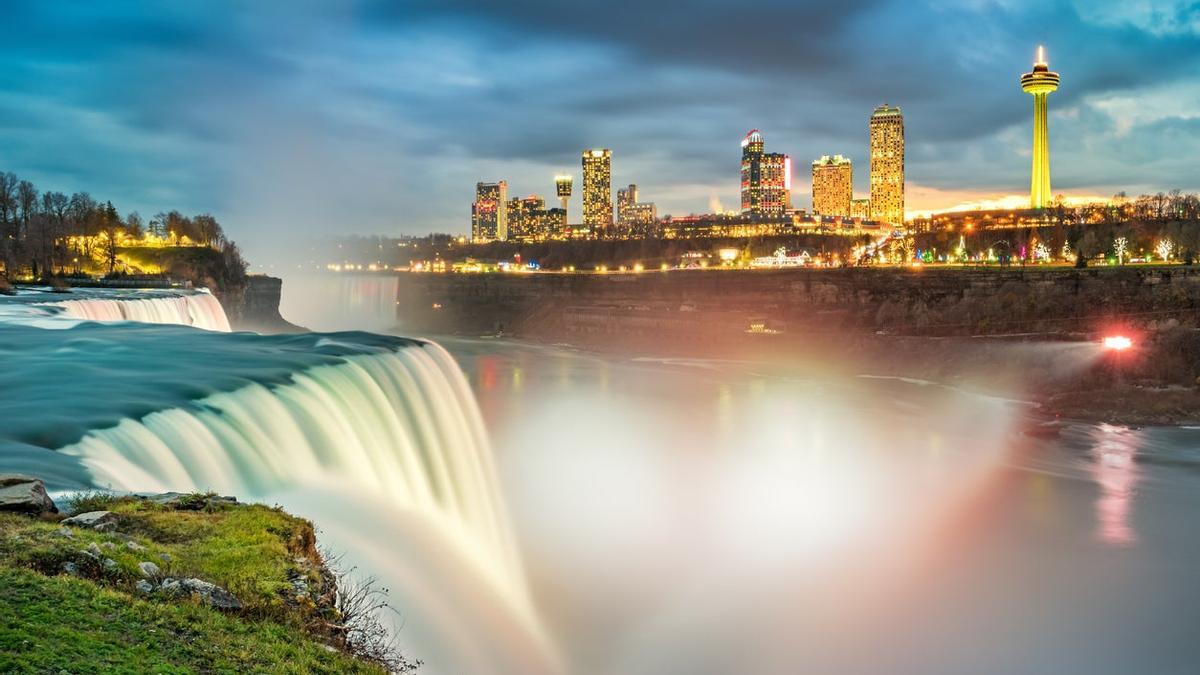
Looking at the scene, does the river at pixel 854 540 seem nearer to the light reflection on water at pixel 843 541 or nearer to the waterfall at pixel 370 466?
the light reflection on water at pixel 843 541

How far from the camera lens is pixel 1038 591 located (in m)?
20.9

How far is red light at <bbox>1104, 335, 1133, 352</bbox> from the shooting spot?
183 feet

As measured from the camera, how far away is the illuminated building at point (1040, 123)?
177375mm

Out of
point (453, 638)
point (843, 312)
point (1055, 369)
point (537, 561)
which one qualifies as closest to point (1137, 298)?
point (1055, 369)

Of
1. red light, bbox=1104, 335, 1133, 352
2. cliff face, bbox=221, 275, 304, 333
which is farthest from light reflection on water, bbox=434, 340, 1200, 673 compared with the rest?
cliff face, bbox=221, 275, 304, 333

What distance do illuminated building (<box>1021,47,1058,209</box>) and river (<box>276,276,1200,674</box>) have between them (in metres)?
155

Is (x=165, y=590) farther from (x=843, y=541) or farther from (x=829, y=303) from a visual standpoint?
(x=829, y=303)

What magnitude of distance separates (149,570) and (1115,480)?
35722 mm

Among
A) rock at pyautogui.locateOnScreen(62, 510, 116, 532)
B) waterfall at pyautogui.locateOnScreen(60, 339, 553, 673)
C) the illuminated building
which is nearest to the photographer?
rock at pyautogui.locateOnScreen(62, 510, 116, 532)

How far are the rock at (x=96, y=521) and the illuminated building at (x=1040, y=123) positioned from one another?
20345 cm

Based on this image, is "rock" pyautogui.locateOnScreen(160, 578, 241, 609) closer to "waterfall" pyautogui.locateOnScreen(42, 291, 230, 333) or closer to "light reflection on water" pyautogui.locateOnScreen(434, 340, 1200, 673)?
"light reflection on water" pyautogui.locateOnScreen(434, 340, 1200, 673)

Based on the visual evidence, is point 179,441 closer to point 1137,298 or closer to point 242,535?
point 242,535

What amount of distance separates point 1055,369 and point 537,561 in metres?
48.3

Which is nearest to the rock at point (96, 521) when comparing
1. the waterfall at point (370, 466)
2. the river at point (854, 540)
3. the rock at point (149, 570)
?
the rock at point (149, 570)
